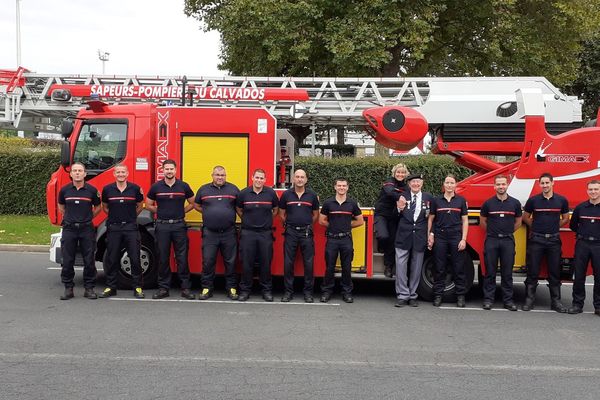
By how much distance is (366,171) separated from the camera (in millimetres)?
16844

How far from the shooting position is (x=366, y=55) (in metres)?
18.5

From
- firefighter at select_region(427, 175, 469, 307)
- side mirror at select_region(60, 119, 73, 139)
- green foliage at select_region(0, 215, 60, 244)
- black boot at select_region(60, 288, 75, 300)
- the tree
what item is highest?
the tree

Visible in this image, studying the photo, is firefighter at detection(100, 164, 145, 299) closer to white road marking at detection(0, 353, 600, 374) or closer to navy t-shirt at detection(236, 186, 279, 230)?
navy t-shirt at detection(236, 186, 279, 230)

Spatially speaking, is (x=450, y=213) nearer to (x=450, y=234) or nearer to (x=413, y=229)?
(x=450, y=234)

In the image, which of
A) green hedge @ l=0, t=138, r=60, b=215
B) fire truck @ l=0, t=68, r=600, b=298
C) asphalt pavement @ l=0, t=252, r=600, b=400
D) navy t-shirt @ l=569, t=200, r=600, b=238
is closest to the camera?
asphalt pavement @ l=0, t=252, r=600, b=400

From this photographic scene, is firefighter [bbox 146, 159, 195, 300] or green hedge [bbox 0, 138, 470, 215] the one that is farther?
green hedge [bbox 0, 138, 470, 215]

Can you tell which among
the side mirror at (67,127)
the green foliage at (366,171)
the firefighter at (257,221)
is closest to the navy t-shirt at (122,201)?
the side mirror at (67,127)

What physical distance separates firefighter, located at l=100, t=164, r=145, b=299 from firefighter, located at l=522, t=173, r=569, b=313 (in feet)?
16.8

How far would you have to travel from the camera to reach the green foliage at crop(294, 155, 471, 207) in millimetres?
16812

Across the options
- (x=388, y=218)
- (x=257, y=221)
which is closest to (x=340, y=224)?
(x=388, y=218)

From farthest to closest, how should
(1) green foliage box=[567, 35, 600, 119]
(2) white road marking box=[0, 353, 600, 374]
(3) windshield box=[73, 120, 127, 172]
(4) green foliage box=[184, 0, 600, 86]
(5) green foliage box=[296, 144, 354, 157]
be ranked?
1. (1) green foliage box=[567, 35, 600, 119]
2. (4) green foliage box=[184, 0, 600, 86]
3. (5) green foliage box=[296, 144, 354, 157]
4. (3) windshield box=[73, 120, 127, 172]
5. (2) white road marking box=[0, 353, 600, 374]

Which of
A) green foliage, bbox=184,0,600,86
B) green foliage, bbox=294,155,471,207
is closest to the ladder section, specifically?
green foliage, bbox=294,155,471,207

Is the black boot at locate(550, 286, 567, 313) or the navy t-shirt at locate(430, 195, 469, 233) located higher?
the navy t-shirt at locate(430, 195, 469, 233)

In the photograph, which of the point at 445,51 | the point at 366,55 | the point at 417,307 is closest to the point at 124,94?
the point at 417,307
